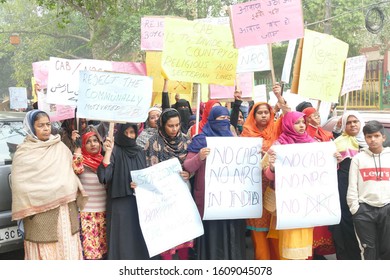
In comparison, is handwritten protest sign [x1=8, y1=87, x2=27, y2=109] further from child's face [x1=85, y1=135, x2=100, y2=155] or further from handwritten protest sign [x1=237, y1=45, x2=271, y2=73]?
child's face [x1=85, y1=135, x2=100, y2=155]

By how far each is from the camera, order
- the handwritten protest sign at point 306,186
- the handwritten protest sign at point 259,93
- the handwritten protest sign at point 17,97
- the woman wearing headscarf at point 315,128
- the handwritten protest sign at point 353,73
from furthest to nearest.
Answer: the handwritten protest sign at point 17,97 → the handwritten protest sign at point 259,93 → the handwritten protest sign at point 353,73 → the woman wearing headscarf at point 315,128 → the handwritten protest sign at point 306,186

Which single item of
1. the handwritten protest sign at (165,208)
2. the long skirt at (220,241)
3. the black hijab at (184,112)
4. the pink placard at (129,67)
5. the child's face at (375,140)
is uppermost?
the pink placard at (129,67)

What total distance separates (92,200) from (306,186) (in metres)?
1.81

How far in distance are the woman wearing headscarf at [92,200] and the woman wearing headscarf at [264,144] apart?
132 centimetres

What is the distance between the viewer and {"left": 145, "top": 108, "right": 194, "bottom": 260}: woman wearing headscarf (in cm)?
388

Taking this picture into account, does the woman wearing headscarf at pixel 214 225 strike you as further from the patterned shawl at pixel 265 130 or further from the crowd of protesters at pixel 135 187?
the patterned shawl at pixel 265 130

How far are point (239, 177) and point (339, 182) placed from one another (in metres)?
0.98

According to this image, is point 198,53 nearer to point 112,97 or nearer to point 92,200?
point 112,97

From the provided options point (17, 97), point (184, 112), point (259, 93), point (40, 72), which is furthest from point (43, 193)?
point (17, 97)

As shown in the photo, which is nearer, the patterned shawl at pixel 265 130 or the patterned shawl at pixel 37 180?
the patterned shawl at pixel 37 180

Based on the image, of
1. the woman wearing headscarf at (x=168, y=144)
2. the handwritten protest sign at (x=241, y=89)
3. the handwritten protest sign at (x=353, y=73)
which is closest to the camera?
the woman wearing headscarf at (x=168, y=144)

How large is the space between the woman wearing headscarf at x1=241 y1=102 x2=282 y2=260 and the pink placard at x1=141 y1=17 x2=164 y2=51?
112 inches

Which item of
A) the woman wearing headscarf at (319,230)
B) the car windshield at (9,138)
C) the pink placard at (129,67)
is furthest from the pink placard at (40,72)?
Answer: the woman wearing headscarf at (319,230)

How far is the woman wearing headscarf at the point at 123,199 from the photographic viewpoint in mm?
3803
